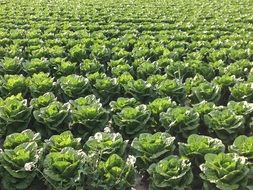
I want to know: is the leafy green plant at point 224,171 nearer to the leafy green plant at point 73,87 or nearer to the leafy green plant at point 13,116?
the leafy green plant at point 13,116

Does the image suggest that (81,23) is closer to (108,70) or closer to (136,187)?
(108,70)

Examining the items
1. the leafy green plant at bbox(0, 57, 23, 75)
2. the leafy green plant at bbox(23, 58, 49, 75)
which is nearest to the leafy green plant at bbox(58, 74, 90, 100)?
the leafy green plant at bbox(23, 58, 49, 75)

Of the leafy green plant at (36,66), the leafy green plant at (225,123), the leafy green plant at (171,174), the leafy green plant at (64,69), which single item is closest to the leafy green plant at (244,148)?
the leafy green plant at (225,123)

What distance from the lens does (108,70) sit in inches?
330

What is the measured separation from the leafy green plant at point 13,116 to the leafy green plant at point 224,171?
2694 mm

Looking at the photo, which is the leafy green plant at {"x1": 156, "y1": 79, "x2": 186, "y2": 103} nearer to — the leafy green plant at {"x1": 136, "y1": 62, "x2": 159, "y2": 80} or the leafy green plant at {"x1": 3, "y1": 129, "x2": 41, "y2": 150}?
the leafy green plant at {"x1": 136, "y1": 62, "x2": 159, "y2": 80}

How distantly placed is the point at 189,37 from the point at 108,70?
2.93 metres

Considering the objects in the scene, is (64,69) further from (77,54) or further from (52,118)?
(52,118)

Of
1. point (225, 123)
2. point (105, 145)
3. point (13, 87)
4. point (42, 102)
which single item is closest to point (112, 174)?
point (105, 145)

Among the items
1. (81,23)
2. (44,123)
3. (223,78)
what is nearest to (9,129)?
(44,123)

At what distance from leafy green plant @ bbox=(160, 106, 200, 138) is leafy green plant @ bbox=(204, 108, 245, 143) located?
21 centimetres

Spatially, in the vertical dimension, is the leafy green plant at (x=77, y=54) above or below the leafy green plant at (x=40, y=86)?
below

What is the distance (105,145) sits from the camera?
4.80m

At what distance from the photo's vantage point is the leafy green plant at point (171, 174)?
436 cm
